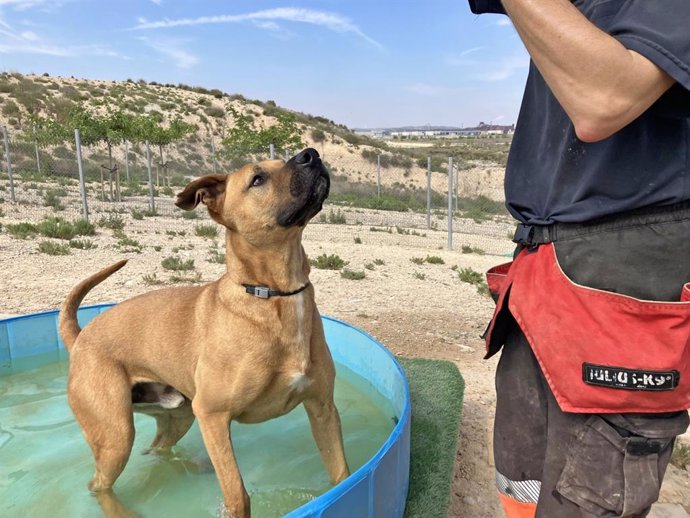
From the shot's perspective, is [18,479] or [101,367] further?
[18,479]

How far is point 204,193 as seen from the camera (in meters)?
2.76

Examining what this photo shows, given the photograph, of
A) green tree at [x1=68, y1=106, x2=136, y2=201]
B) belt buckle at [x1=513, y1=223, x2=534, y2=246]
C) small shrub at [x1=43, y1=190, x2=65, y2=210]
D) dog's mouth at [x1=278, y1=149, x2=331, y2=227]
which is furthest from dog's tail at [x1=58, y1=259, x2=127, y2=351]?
green tree at [x1=68, y1=106, x2=136, y2=201]

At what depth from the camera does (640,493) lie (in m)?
1.41

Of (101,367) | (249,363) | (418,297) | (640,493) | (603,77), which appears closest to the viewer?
(603,77)

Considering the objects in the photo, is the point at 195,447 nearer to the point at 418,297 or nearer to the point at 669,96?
the point at 669,96

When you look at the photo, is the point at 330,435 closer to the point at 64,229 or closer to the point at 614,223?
the point at 614,223

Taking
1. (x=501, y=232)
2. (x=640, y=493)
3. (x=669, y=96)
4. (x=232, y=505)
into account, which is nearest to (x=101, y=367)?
(x=232, y=505)

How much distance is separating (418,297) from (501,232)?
1047 centimetres

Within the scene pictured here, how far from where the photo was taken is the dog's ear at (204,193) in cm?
273

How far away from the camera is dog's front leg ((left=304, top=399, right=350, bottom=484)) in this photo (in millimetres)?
2875

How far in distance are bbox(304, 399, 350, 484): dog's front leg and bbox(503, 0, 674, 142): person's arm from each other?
2076 millimetres

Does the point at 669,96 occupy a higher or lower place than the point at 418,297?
higher

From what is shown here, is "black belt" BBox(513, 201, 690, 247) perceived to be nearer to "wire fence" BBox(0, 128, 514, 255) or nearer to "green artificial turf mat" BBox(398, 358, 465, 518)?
"green artificial turf mat" BBox(398, 358, 465, 518)

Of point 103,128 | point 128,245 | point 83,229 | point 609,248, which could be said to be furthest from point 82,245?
point 103,128
